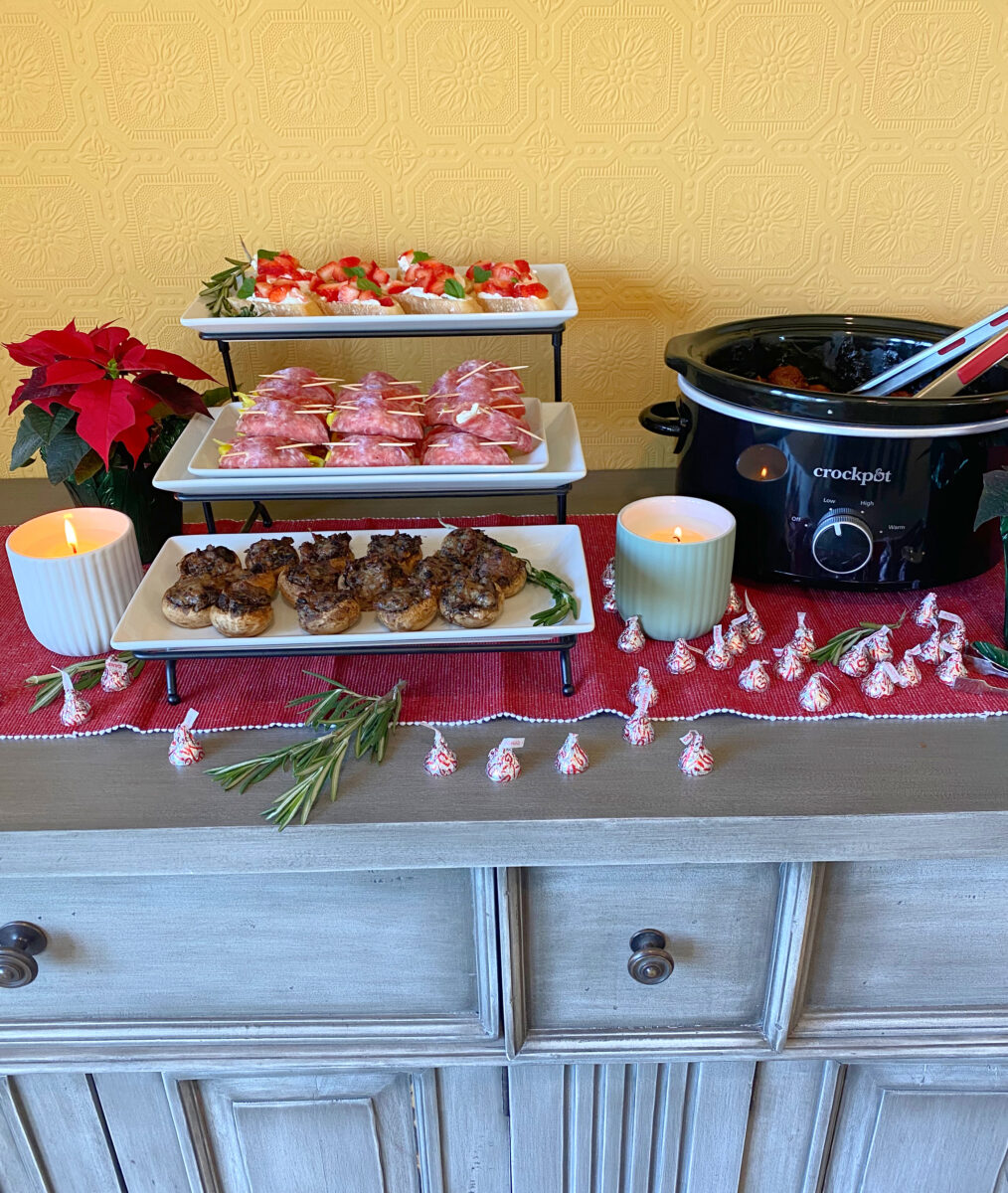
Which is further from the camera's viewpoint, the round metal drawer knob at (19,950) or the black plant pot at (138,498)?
the black plant pot at (138,498)

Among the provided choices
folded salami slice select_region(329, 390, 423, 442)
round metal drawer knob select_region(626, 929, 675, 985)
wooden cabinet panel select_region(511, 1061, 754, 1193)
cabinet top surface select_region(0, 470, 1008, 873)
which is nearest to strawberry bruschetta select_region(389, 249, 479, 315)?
folded salami slice select_region(329, 390, 423, 442)

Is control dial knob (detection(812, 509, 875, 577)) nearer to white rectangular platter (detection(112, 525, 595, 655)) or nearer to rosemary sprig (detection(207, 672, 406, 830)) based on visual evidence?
white rectangular platter (detection(112, 525, 595, 655))

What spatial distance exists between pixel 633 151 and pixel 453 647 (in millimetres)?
602

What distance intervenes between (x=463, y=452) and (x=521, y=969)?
41cm

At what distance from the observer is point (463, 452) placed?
828 millimetres

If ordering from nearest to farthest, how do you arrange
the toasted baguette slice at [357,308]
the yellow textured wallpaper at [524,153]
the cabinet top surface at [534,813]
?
the cabinet top surface at [534,813], the toasted baguette slice at [357,308], the yellow textured wallpaper at [524,153]

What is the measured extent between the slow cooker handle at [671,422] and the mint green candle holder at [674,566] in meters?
0.09

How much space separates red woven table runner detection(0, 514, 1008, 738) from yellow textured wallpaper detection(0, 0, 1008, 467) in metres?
0.42

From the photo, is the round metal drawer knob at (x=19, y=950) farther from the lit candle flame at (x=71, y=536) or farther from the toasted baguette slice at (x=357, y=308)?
the toasted baguette slice at (x=357, y=308)

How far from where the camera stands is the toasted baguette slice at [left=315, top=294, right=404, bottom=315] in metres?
0.90

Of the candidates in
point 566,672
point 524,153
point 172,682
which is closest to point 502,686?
point 566,672

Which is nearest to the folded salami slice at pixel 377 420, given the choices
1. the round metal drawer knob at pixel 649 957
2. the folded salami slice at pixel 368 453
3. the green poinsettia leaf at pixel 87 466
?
the folded salami slice at pixel 368 453

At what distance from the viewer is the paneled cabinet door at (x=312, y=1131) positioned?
860 millimetres

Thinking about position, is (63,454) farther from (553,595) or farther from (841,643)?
(841,643)
